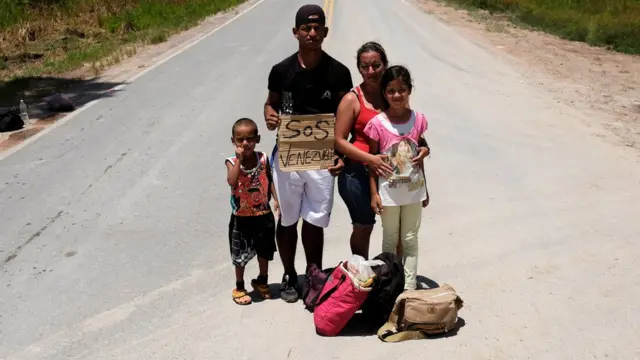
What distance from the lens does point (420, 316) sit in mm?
4164

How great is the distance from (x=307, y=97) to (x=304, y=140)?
0.28m

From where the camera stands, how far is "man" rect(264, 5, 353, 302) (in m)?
4.20

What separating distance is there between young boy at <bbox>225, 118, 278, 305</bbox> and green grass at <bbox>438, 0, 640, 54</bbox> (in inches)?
603

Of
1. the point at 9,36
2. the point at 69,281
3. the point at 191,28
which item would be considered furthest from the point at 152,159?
the point at 191,28

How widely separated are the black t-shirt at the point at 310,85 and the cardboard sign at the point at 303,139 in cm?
10

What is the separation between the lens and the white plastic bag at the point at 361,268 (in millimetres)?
4215

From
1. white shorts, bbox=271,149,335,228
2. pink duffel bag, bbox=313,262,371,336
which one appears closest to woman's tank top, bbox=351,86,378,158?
white shorts, bbox=271,149,335,228

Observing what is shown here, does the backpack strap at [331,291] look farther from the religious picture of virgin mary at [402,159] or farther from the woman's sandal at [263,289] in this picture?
the religious picture of virgin mary at [402,159]

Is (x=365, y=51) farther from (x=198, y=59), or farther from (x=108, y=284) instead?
(x=198, y=59)

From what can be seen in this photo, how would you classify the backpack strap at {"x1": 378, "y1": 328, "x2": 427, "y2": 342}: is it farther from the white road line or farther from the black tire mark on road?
the white road line

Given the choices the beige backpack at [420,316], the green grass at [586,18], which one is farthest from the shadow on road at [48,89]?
the green grass at [586,18]

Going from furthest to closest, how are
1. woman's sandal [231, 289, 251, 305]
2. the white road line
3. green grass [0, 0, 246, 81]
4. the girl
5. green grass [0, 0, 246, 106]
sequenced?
green grass [0, 0, 246, 81], green grass [0, 0, 246, 106], the white road line, woman's sandal [231, 289, 251, 305], the girl

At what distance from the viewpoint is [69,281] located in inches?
205

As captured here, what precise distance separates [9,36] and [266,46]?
7.64 meters
